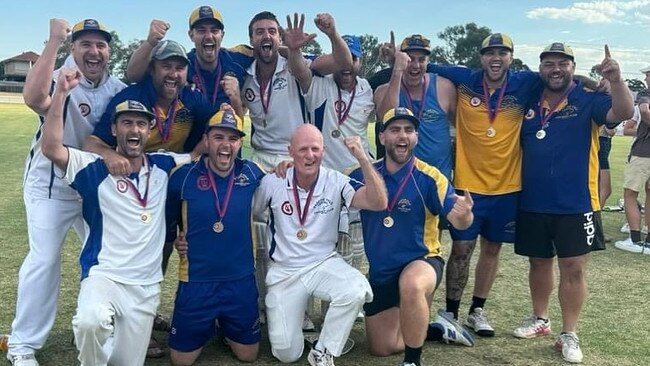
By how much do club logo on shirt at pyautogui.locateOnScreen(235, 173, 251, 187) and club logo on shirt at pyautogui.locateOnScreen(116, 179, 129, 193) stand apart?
90 cm

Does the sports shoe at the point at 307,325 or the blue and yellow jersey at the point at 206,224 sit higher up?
the blue and yellow jersey at the point at 206,224

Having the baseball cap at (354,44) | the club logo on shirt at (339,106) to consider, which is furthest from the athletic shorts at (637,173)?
the club logo on shirt at (339,106)

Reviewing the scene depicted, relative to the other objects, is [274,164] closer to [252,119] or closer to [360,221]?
[252,119]

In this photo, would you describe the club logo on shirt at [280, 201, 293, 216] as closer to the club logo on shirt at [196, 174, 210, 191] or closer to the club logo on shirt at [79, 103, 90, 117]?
the club logo on shirt at [196, 174, 210, 191]

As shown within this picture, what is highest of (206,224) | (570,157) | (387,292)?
(570,157)

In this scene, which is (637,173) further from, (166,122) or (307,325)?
(166,122)

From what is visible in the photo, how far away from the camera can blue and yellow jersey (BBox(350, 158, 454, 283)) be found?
17.3 ft

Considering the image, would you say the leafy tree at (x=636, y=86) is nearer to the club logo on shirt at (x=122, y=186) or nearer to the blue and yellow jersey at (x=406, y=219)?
the blue and yellow jersey at (x=406, y=219)

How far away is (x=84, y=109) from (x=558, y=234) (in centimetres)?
419

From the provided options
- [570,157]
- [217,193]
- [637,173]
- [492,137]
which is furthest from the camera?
[637,173]

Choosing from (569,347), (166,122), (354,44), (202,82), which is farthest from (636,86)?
(166,122)

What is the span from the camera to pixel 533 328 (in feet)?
19.5

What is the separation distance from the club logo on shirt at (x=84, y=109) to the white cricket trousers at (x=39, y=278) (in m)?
0.73

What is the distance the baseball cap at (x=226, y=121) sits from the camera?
202 inches
